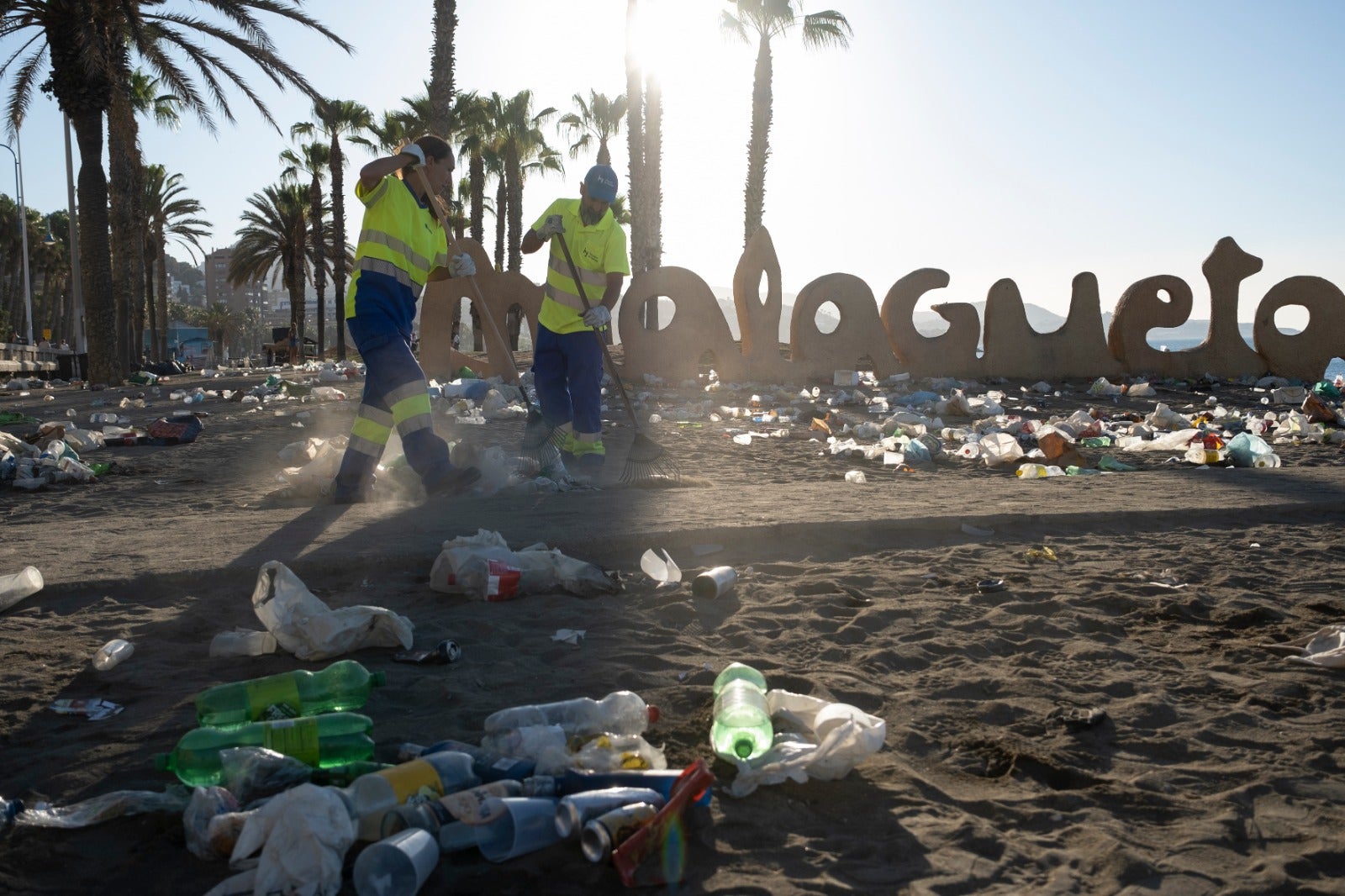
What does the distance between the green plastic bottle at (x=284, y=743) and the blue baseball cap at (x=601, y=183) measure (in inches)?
177

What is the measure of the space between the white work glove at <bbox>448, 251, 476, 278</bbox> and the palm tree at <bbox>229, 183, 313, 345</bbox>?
115ft

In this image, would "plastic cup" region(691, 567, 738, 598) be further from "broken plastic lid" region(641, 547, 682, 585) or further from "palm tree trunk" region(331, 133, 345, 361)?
"palm tree trunk" region(331, 133, 345, 361)

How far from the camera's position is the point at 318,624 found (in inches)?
116

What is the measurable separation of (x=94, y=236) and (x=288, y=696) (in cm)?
1572

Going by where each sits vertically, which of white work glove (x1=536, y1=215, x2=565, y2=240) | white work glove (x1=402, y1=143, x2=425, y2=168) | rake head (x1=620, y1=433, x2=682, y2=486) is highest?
white work glove (x1=402, y1=143, x2=425, y2=168)

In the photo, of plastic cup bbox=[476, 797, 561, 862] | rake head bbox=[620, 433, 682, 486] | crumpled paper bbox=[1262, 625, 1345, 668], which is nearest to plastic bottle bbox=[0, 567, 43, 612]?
plastic cup bbox=[476, 797, 561, 862]

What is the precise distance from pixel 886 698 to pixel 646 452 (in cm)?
415

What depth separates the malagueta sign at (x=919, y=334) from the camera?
1401 centimetres

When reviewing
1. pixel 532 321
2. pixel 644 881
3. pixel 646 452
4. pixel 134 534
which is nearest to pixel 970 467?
pixel 646 452

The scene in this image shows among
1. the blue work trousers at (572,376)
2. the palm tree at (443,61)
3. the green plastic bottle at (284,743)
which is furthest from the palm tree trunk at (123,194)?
the green plastic bottle at (284,743)

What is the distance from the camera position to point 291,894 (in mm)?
1688

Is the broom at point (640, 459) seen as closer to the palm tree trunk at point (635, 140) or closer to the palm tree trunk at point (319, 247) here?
the palm tree trunk at point (635, 140)

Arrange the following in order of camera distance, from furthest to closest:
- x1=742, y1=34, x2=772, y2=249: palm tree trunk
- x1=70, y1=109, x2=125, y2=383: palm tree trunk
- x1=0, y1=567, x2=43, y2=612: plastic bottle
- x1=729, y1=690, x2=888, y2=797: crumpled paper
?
x1=742, y1=34, x2=772, y2=249: palm tree trunk, x1=70, y1=109, x2=125, y2=383: palm tree trunk, x1=0, y1=567, x2=43, y2=612: plastic bottle, x1=729, y1=690, x2=888, y2=797: crumpled paper

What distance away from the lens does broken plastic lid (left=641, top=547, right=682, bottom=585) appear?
3801 millimetres
